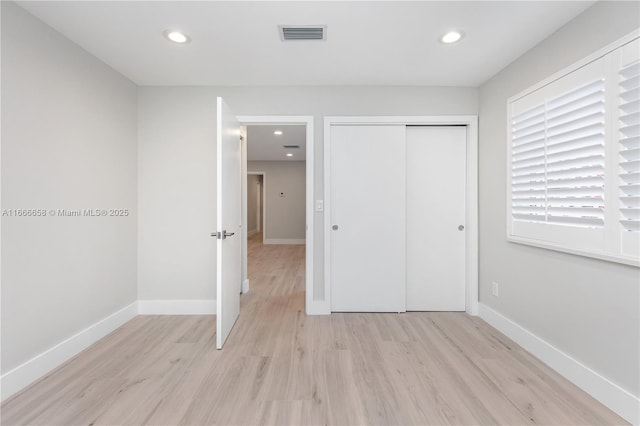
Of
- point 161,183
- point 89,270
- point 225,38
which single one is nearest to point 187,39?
point 225,38

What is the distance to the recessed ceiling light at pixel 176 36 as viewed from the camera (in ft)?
6.55

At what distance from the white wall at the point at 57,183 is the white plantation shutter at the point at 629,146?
3.54 metres

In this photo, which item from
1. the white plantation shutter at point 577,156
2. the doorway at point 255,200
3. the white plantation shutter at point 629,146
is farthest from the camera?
the doorway at point 255,200

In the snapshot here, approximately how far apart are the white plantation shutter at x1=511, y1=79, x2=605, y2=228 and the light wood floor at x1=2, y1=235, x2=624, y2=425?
3.63 ft

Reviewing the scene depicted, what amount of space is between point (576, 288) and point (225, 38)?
9.76 feet

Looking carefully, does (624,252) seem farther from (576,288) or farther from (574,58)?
(574,58)

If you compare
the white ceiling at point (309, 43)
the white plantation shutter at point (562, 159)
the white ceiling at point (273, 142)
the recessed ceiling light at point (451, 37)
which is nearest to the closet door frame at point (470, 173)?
the white ceiling at point (309, 43)

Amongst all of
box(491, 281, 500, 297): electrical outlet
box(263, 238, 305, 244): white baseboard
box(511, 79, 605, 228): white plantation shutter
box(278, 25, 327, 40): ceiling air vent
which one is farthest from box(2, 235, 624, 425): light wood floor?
box(263, 238, 305, 244): white baseboard

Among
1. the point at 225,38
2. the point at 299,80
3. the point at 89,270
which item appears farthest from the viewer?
the point at 299,80

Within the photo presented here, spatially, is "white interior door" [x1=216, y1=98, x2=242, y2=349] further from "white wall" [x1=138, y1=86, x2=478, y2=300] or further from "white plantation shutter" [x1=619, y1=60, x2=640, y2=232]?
"white plantation shutter" [x1=619, y1=60, x2=640, y2=232]

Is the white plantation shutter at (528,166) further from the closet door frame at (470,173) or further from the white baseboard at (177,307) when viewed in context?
the white baseboard at (177,307)

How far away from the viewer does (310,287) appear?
9.59 feet

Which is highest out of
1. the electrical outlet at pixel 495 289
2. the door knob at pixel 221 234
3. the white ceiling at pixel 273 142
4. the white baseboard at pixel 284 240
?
the white ceiling at pixel 273 142

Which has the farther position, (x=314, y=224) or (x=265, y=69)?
(x=314, y=224)
